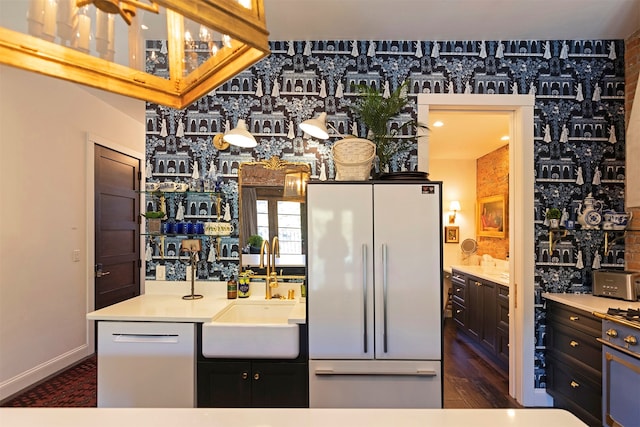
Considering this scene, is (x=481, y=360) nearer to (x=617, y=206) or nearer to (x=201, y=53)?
(x=617, y=206)

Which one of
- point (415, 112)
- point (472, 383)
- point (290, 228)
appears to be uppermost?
point (415, 112)

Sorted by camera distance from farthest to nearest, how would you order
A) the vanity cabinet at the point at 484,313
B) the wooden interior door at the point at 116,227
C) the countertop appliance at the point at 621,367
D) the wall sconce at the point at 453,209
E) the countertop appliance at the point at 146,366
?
1. the wall sconce at the point at 453,209
2. the wooden interior door at the point at 116,227
3. the vanity cabinet at the point at 484,313
4. the countertop appliance at the point at 146,366
5. the countertop appliance at the point at 621,367

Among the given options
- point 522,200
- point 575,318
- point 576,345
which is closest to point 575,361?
point 576,345

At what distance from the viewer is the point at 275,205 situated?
281 centimetres

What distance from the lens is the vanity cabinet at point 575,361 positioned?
223cm

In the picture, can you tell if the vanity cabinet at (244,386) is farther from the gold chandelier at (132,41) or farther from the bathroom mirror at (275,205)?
the gold chandelier at (132,41)

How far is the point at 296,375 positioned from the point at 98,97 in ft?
12.3

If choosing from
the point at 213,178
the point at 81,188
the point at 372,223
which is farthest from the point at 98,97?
the point at 372,223

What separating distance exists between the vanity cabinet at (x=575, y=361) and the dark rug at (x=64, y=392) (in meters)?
3.72

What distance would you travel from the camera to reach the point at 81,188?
357cm

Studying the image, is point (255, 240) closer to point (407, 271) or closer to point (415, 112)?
point (407, 271)

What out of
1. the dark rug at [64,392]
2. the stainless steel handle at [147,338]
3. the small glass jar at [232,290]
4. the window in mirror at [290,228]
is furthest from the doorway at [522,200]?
the dark rug at [64,392]

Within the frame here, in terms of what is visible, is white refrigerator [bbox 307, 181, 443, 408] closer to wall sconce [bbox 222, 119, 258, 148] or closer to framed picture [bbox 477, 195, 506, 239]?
wall sconce [bbox 222, 119, 258, 148]

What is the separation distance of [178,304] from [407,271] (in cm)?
167
